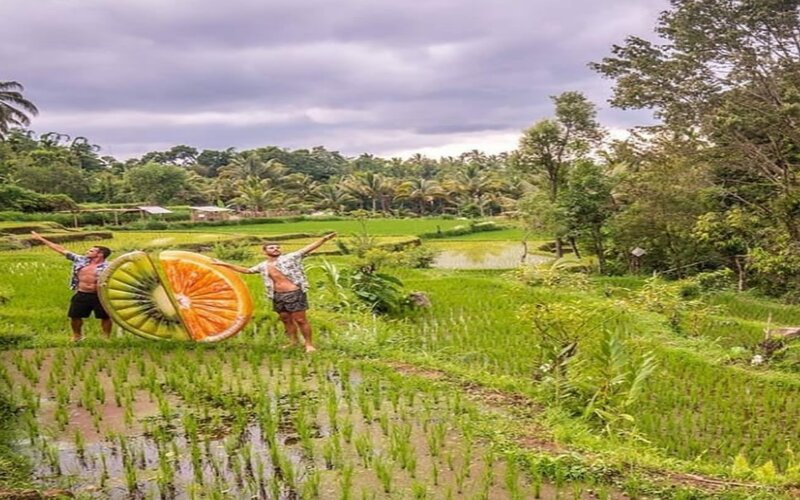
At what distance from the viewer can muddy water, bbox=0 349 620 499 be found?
397cm

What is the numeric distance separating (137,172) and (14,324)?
34.0m

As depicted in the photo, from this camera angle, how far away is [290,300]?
22.4 ft

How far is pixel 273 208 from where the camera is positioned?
4088 cm

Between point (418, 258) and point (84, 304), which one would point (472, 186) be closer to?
point (418, 258)

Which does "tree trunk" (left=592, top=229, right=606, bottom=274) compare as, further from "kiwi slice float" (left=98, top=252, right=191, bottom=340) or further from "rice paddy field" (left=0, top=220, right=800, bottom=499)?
"kiwi slice float" (left=98, top=252, right=191, bottom=340)

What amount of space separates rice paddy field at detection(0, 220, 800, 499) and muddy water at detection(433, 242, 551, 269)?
11.4 meters

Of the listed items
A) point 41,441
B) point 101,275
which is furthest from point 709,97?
point 41,441

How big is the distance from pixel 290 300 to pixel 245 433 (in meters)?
2.20

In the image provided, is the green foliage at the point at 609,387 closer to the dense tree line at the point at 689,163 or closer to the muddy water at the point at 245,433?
the muddy water at the point at 245,433

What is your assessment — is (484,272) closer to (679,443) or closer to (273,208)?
(679,443)

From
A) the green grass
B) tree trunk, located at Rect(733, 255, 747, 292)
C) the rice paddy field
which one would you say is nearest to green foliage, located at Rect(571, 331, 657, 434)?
the rice paddy field

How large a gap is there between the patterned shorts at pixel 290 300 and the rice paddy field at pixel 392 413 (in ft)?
1.74

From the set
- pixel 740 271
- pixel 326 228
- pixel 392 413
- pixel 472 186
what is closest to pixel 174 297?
pixel 392 413

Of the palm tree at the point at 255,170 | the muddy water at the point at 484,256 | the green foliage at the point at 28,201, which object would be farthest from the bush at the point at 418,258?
the palm tree at the point at 255,170
